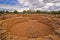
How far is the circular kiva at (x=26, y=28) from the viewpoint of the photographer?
857 centimetres

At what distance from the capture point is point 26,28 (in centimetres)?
893

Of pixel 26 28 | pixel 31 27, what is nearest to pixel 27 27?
pixel 26 28

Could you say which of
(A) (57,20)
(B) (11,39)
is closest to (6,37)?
(B) (11,39)

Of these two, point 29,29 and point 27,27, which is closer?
point 29,29

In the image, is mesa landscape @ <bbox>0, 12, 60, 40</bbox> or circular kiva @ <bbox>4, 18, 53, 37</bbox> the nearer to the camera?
mesa landscape @ <bbox>0, 12, 60, 40</bbox>

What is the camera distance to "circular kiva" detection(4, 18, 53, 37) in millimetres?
8570

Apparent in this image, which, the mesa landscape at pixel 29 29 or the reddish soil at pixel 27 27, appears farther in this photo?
the reddish soil at pixel 27 27

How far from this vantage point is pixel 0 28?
8.86m

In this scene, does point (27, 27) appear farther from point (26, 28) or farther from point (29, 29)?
point (29, 29)

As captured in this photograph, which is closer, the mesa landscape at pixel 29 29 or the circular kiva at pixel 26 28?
the mesa landscape at pixel 29 29

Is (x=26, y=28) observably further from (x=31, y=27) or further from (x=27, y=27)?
(x=31, y=27)

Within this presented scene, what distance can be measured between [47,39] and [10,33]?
2.00 metres

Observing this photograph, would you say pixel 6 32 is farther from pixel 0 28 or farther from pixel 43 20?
pixel 43 20

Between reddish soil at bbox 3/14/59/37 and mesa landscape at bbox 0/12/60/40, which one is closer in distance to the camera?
mesa landscape at bbox 0/12/60/40
